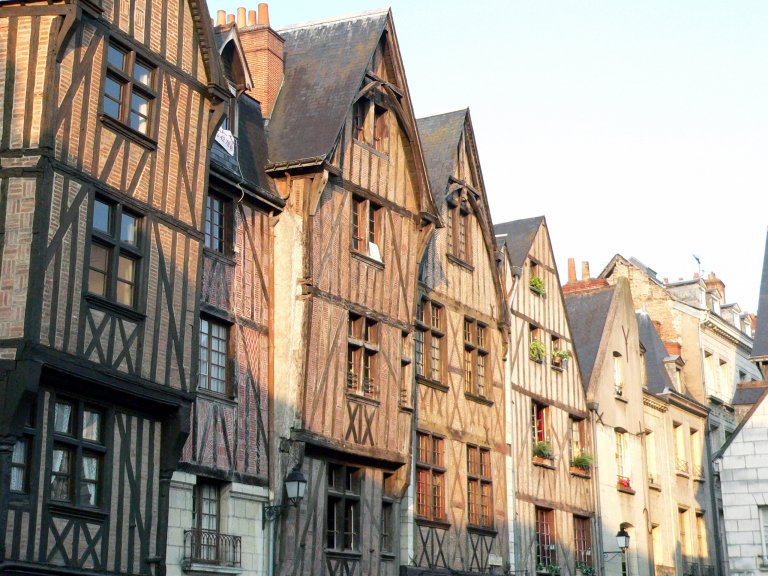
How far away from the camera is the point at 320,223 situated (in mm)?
19609

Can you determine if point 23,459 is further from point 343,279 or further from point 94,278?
point 343,279

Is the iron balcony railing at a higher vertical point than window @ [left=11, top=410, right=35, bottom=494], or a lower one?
lower

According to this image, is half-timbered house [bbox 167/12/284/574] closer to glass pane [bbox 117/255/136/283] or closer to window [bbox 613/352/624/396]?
glass pane [bbox 117/255/136/283]

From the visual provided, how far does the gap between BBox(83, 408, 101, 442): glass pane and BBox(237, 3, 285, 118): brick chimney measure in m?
7.54

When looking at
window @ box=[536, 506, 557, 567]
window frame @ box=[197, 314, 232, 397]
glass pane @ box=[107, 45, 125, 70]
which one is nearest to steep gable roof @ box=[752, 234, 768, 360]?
window @ box=[536, 506, 557, 567]

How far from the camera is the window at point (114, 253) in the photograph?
15.0m

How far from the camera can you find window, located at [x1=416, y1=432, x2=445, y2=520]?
22156 mm

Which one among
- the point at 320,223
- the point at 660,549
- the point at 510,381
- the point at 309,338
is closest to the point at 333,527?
the point at 309,338

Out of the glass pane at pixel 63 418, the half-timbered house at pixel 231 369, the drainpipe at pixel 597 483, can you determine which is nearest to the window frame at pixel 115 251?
the glass pane at pixel 63 418

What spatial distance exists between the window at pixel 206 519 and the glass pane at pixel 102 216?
3.81 meters

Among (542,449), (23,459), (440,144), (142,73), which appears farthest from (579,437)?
(23,459)

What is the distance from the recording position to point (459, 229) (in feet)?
81.2

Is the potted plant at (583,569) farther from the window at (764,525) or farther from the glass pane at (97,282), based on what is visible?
the glass pane at (97,282)

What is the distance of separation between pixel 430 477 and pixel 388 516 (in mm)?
1742
